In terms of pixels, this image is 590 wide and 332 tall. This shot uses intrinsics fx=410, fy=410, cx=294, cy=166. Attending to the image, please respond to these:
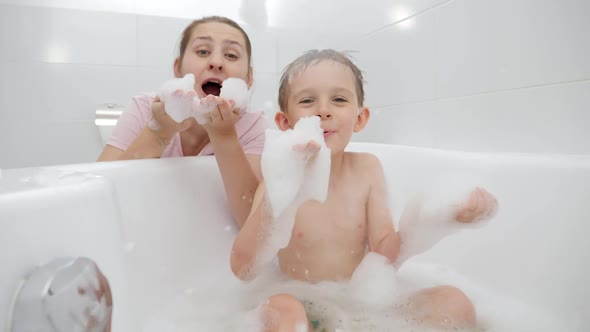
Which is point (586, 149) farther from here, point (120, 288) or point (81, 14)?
point (81, 14)

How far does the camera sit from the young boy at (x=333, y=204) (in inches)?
33.0

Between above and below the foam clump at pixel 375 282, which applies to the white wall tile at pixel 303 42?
above

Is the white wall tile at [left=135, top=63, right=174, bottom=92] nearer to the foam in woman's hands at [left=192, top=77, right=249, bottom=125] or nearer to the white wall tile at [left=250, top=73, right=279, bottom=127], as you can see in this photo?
the white wall tile at [left=250, top=73, right=279, bottom=127]

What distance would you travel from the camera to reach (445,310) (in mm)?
698

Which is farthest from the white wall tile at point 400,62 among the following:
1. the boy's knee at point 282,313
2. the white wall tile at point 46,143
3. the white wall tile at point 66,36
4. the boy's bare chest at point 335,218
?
the white wall tile at point 46,143

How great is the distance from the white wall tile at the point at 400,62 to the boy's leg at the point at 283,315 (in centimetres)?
93

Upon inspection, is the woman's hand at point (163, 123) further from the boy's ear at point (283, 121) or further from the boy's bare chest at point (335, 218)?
the boy's bare chest at point (335, 218)

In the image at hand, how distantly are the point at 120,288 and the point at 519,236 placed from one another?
77cm

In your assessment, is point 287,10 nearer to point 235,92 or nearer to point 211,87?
point 211,87

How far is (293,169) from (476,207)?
1.02 ft

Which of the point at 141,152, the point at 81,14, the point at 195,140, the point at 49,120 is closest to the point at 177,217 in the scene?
the point at 141,152

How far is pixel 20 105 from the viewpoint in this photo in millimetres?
1904

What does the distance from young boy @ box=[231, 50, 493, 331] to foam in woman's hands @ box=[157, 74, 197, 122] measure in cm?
19

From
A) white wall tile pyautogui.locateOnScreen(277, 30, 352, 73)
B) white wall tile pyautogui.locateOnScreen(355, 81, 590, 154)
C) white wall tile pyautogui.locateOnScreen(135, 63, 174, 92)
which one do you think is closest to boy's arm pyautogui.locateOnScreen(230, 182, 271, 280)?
white wall tile pyautogui.locateOnScreen(355, 81, 590, 154)
